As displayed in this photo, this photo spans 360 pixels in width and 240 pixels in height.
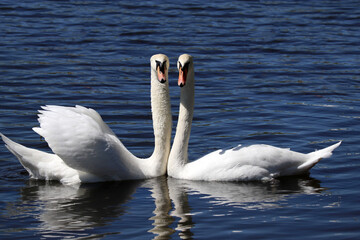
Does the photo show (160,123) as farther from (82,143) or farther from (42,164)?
(42,164)

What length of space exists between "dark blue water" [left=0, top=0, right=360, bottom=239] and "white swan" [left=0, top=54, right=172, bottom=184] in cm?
20

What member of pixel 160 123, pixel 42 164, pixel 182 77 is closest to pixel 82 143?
pixel 42 164

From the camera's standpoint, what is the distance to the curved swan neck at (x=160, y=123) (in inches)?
428

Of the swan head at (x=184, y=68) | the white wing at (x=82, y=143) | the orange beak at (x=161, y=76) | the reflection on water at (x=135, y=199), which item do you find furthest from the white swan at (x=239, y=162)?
the white wing at (x=82, y=143)

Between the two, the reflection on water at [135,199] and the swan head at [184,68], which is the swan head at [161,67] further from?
the reflection on water at [135,199]

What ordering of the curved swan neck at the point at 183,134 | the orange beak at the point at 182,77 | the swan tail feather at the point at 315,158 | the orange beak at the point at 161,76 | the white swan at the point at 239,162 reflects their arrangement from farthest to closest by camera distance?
the curved swan neck at the point at 183,134, the swan tail feather at the point at 315,158, the white swan at the point at 239,162, the orange beak at the point at 161,76, the orange beak at the point at 182,77

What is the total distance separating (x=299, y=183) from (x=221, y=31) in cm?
1138

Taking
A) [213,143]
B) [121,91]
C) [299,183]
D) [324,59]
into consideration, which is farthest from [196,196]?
[324,59]

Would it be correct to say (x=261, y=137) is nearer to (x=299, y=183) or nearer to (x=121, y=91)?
(x=299, y=183)

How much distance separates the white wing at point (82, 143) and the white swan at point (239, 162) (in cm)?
84

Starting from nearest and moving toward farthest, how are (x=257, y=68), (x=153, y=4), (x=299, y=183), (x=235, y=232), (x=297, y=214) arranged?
1. (x=235, y=232)
2. (x=297, y=214)
3. (x=299, y=183)
4. (x=257, y=68)
5. (x=153, y=4)

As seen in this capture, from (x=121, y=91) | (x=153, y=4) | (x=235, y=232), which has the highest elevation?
(x=153, y=4)

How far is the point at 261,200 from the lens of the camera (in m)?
9.83

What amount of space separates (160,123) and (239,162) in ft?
4.06
